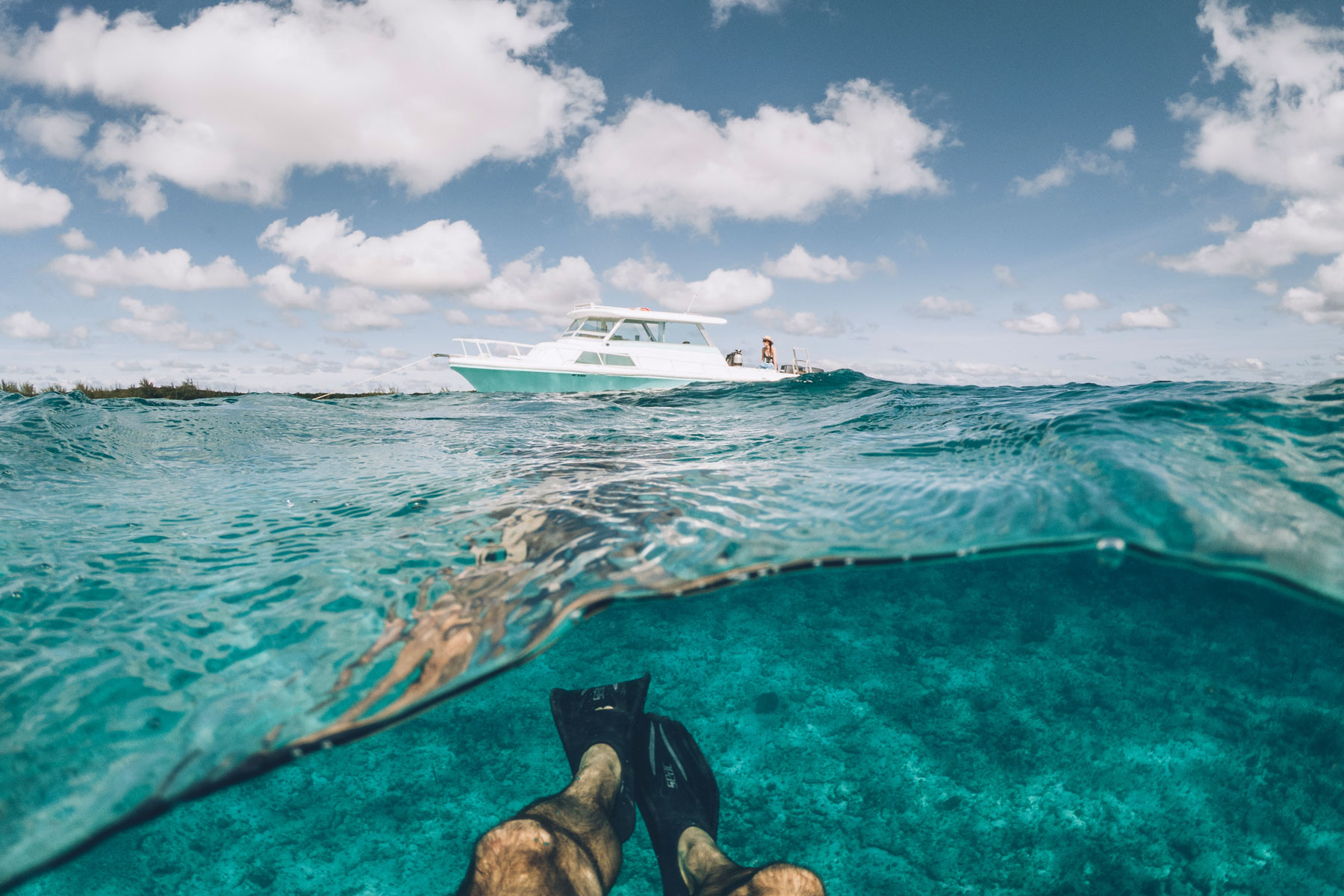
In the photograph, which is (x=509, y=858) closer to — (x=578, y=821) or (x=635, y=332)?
(x=578, y=821)

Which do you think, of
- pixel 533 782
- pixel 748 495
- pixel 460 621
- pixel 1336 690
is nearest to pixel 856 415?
pixel 748 495

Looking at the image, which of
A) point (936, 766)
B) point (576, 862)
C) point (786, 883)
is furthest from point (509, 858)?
point (936, 766)

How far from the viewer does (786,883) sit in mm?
2207

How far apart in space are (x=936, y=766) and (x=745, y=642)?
71.8 inches

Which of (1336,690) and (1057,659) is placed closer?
(1336,690)

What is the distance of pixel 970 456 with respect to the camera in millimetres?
3736

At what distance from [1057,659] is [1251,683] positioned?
149cm

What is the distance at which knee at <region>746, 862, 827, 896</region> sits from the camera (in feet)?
7.18

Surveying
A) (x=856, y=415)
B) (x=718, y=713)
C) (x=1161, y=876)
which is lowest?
(x=1161, y=876)

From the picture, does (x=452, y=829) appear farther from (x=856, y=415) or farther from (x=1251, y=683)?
(x=1251, y=683)

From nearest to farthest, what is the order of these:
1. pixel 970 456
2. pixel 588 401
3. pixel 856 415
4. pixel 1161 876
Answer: pixel 1161 876 < pixel 970 456 < pixel 856 415 < pixel 588 401

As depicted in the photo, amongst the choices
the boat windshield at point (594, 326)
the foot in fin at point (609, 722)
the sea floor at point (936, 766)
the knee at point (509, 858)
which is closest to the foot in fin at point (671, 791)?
the foot in fin at point (609, 722)

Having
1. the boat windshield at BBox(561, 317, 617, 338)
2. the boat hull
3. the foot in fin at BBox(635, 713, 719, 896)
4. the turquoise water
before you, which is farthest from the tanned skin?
the boat windshield at BBox(561, 317, 617, 338)

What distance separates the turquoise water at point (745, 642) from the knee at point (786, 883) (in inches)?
46.9
